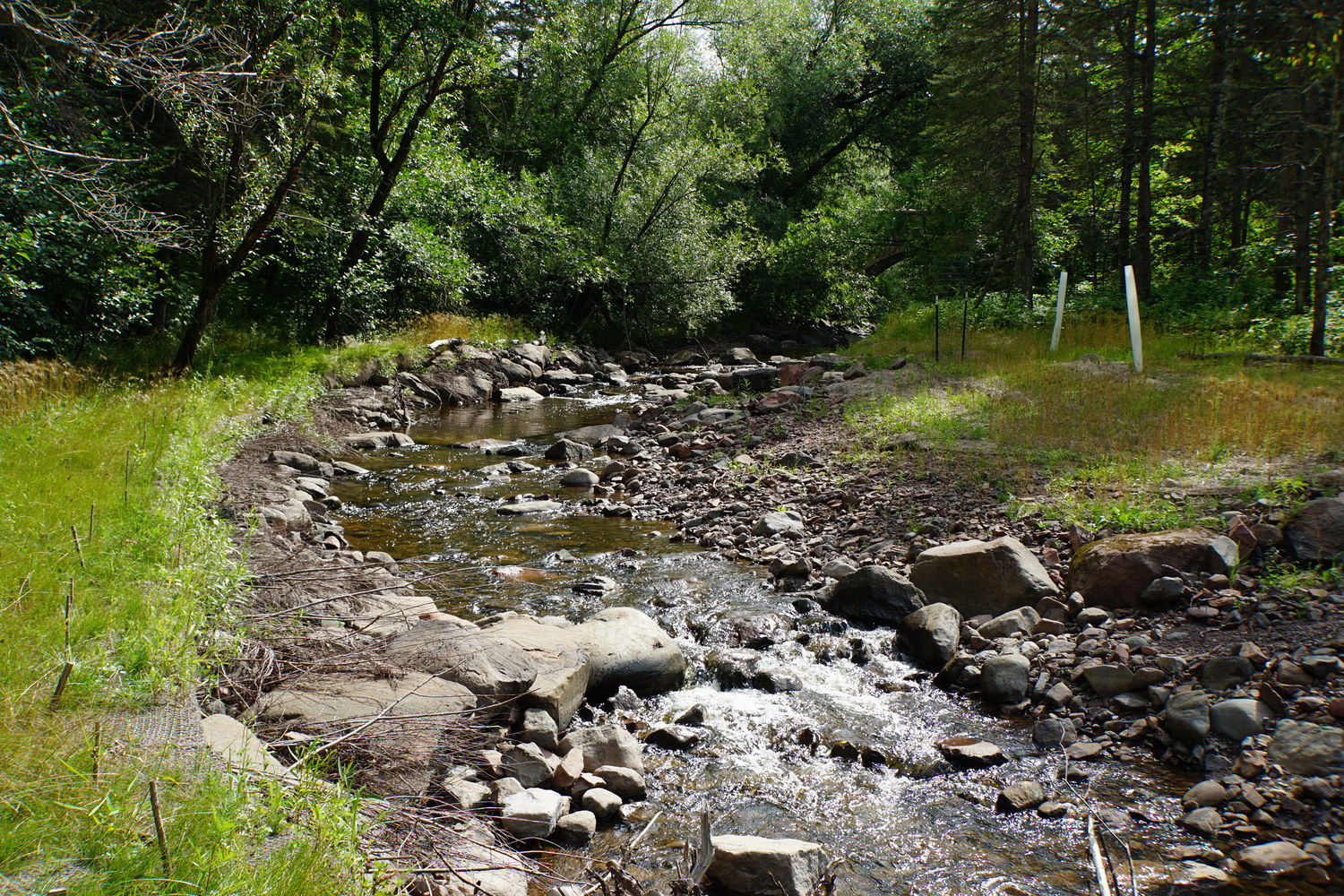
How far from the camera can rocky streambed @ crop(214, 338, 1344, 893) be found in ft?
11.7

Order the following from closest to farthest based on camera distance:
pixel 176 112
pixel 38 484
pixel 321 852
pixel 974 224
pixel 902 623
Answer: pixel 321 852
pixel 38 484
pixel 902 623
pixel 176 112
pixel 974 224

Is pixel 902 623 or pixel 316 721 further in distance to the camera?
pixel 902 623

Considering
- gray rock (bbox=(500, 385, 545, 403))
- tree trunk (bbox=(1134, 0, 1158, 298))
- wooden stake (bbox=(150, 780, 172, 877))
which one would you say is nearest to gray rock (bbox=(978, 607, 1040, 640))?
wooden stake (bbox=(150, 780, 172, 877))

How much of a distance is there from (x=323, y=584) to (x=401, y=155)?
13144mm

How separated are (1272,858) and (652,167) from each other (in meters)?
23.5

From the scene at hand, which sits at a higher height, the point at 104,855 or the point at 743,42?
the point at 743,42

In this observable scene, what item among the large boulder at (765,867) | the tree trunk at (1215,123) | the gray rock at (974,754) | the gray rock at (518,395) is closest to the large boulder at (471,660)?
the large boulder at (765,867)

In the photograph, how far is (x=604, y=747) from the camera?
4.23 meters

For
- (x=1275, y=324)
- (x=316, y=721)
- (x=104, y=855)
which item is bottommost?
(x=316, y=721)

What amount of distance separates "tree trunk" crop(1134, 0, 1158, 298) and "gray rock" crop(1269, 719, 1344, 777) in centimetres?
1752

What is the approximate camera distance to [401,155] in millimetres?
16391

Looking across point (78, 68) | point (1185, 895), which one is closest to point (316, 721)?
point (1185, 895)

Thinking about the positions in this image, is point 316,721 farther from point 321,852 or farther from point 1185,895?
point 1185,895

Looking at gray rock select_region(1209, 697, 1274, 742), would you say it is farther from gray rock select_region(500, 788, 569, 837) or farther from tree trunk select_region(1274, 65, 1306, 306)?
tree trunk select_region(1274, 65, 1306, 306)
